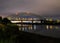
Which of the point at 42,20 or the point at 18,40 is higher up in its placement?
the point at 18,40

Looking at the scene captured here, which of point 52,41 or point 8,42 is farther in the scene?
point 52,41

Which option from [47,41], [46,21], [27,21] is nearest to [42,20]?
[46,21]

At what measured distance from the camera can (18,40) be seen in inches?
540

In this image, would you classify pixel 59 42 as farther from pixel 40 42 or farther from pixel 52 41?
pixel 40 42

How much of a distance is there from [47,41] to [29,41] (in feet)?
4.53

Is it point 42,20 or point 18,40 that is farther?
point 42,20

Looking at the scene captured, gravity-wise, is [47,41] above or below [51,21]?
above

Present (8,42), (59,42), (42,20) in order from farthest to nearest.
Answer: (42,20)
(59,42)
(8,42)

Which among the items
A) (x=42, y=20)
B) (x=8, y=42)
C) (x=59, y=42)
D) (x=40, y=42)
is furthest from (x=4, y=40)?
(x=42, y=20)

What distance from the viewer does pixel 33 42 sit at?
1430cm

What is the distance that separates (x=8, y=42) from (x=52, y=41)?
→ 337cm

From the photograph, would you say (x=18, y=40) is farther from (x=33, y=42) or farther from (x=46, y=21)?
(x=46, y=21)

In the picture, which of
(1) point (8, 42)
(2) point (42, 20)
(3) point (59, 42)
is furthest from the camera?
(2) point (42, 20)

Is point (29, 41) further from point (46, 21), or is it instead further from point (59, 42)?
point (46, 21)
